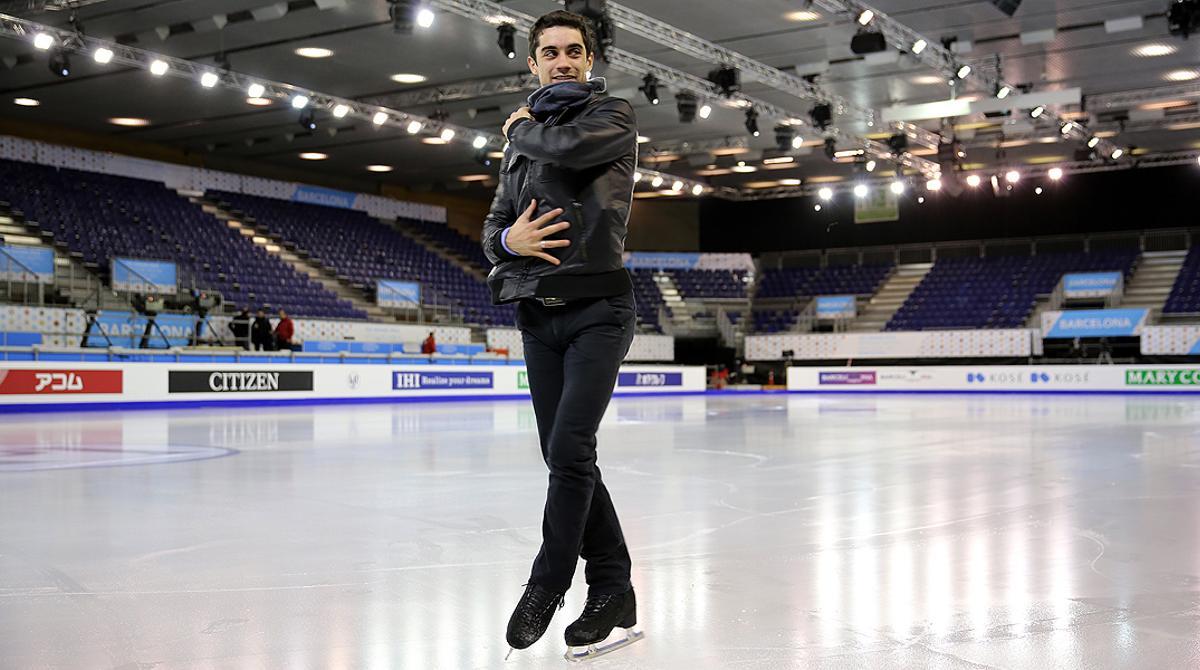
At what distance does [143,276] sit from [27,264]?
114 inches

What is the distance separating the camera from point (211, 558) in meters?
4.07

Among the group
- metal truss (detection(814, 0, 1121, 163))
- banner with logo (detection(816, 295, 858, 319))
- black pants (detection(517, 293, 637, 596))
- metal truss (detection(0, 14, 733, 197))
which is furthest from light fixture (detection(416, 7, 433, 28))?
banner with logo (detection(816, 295, 858, 319))

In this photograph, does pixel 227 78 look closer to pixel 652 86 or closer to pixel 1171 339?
pixel 652 86

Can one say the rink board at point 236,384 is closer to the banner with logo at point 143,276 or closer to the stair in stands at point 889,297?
the banner with logo at point 143,276

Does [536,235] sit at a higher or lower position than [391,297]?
lower

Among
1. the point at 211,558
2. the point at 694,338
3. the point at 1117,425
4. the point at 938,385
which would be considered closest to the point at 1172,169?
the point at 938,385

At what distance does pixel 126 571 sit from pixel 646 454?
540cm

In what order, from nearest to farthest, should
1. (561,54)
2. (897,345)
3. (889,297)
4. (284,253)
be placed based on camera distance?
(561,54), (284,253), (897,345), (889,297)

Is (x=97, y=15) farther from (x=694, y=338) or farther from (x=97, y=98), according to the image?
(x=694, y=338)

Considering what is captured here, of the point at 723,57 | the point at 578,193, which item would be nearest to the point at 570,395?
the point at 578,193

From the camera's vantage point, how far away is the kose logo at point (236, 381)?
18.7 metres

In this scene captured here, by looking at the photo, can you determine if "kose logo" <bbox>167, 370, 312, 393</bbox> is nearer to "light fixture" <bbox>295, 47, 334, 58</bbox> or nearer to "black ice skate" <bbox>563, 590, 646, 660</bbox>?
"light fixture" <bbox>295, 47, 334, 58</bbox>

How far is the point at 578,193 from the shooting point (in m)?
2.85

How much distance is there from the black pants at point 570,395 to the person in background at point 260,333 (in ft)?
61.5
